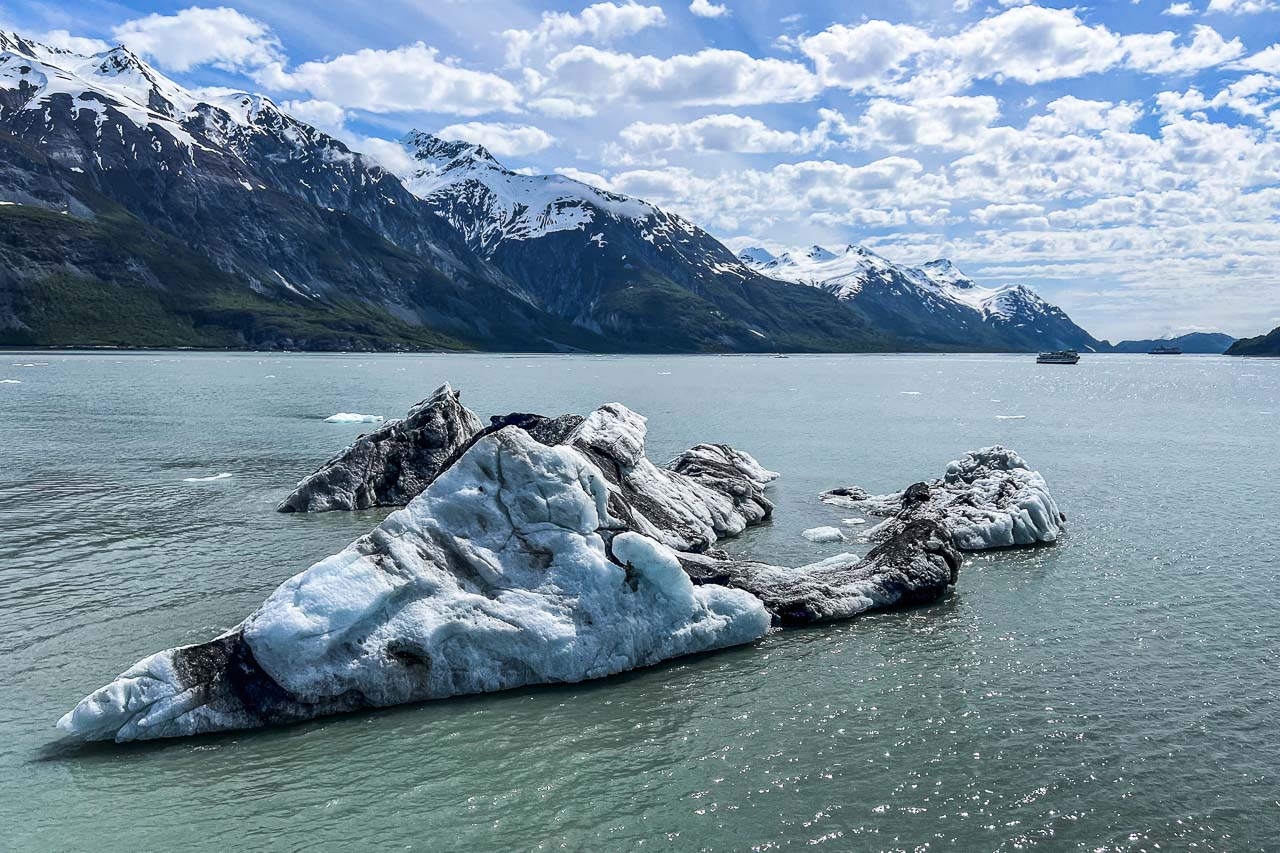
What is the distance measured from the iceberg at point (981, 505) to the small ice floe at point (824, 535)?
123 centimetres

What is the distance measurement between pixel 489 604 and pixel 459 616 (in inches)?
33.3

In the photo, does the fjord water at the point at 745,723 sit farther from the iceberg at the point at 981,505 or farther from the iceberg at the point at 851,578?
the iceberg at the point at 981,505

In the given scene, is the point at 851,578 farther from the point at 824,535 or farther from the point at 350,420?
the point at 350,420

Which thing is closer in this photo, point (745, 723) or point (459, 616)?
point (745, 723)

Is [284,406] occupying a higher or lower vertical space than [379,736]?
higher

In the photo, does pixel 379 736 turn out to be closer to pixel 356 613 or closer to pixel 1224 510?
pixel 356 613

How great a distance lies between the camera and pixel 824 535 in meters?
34.1

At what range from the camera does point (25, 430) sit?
216 feet

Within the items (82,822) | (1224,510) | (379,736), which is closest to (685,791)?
(379,736)

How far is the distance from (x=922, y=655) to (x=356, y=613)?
13.9 m

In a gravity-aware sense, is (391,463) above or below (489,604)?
above

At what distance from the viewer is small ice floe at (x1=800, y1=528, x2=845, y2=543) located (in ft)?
111

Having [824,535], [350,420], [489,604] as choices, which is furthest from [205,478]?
[824,535]

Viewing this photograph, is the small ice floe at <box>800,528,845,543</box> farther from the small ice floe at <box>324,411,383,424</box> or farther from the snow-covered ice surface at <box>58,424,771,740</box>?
the small ice floe at <box>324,411,383,424</box>
